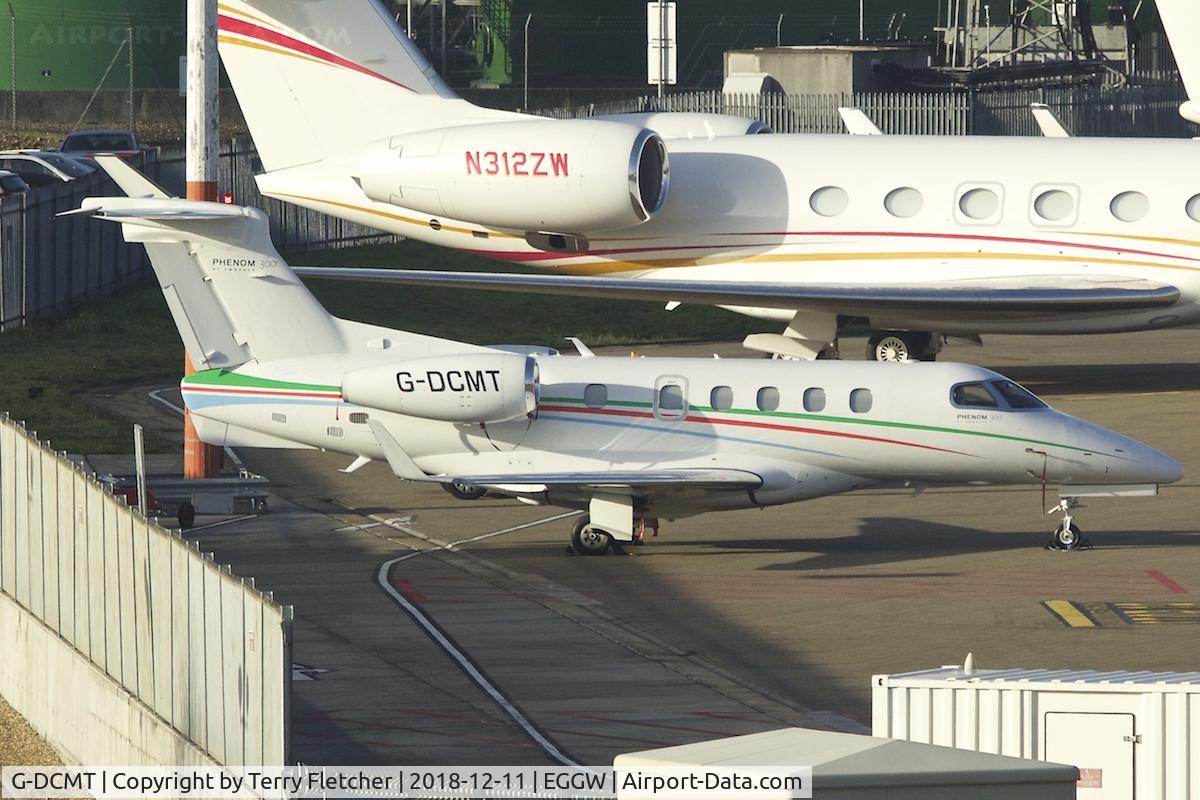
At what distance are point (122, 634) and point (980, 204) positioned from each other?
792 inches

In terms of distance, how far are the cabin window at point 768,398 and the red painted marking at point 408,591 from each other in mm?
4548

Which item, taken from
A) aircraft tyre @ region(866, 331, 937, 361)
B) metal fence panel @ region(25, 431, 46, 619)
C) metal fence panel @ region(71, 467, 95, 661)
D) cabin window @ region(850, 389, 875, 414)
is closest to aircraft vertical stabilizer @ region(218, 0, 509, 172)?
aircraft tyre @ region(866, 331, 937, 361)

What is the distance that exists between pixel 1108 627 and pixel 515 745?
7.04 meters

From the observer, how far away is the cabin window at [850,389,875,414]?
23.7 metres

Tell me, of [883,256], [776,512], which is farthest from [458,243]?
[776,512]

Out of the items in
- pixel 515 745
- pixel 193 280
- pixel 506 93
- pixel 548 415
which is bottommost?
pixel 515 745

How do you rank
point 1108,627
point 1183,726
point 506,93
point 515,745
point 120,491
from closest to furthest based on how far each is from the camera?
1. point 1183,726
2. point 515,745
3. point 1108,627
4. point 120,491
5. point 506,93

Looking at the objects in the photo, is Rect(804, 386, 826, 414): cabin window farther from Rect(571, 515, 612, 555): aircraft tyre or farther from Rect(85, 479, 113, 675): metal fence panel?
Rect(85, 479, 113, 675): metal fence panel

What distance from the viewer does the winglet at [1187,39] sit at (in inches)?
1478

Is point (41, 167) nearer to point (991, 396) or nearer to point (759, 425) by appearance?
point (759, 425)

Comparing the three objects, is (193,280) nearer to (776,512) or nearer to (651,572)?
(651,572)

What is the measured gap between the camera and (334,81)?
3438 cm

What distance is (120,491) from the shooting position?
24984mm

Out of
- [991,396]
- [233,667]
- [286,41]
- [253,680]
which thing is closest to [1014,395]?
[991,396]
